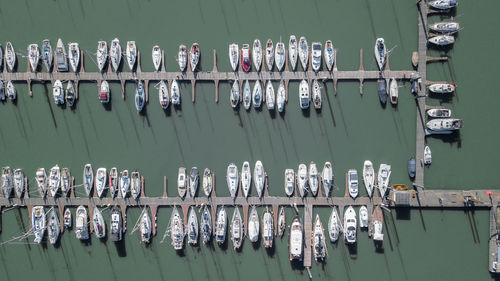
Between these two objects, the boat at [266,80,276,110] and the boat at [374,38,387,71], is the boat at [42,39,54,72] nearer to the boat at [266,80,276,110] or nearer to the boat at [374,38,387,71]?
the boat at [266,80,276,110]

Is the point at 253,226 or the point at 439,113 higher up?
the point at 439,113

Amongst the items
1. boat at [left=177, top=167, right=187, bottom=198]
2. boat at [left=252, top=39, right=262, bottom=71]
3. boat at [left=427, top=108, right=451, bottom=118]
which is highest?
boat at [left=252, top=39, right=262, bottom=71]

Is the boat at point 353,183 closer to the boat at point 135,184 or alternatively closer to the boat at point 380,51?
the boat at point 380,51

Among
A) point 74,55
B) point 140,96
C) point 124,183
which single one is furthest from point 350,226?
point 74,55

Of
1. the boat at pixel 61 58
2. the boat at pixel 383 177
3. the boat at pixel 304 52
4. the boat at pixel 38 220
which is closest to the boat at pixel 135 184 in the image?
the boat at pixel 38 220

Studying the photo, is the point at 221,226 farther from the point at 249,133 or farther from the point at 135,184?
the point at 249,133

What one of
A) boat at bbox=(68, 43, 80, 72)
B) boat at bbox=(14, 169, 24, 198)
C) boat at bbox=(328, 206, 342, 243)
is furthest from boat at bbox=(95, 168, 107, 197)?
boat at bbox=(328, 206, 342, 243)

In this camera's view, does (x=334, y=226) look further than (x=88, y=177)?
No
